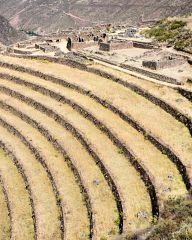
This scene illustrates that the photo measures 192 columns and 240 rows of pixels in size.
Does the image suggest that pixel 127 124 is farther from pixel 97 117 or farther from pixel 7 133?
pixel 7 133

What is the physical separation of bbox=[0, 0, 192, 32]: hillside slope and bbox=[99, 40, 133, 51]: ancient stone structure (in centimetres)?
4880

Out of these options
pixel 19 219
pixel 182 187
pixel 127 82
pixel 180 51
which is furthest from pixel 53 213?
pixel 180 51

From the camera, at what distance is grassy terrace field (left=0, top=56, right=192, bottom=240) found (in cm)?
1670

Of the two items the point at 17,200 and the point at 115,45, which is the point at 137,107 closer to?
the point at 17,200

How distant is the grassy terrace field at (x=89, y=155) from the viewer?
16703mm

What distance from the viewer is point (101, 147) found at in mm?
20156

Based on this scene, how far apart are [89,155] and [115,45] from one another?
14.8 m

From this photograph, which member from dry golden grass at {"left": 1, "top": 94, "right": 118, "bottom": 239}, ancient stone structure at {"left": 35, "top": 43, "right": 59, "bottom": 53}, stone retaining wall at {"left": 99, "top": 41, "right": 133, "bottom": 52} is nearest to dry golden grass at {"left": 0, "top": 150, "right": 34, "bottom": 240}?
dry golden grass at {"left": 1, "top": 94, "right": 118, "bottom": 239}

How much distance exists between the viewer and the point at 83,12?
105 m

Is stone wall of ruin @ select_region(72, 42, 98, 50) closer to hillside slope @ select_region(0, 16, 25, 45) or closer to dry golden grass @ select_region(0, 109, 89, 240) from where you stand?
dry golden grass @ select_region(0, 109, 89, 240)

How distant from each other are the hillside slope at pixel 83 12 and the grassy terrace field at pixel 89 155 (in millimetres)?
59528

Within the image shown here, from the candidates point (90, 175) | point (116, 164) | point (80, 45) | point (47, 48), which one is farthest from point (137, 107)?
point (47, 48)

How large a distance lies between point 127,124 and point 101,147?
196 cm

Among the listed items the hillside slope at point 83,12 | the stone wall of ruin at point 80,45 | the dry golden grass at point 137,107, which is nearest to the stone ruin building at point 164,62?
the dry golden grass at point 137,107
